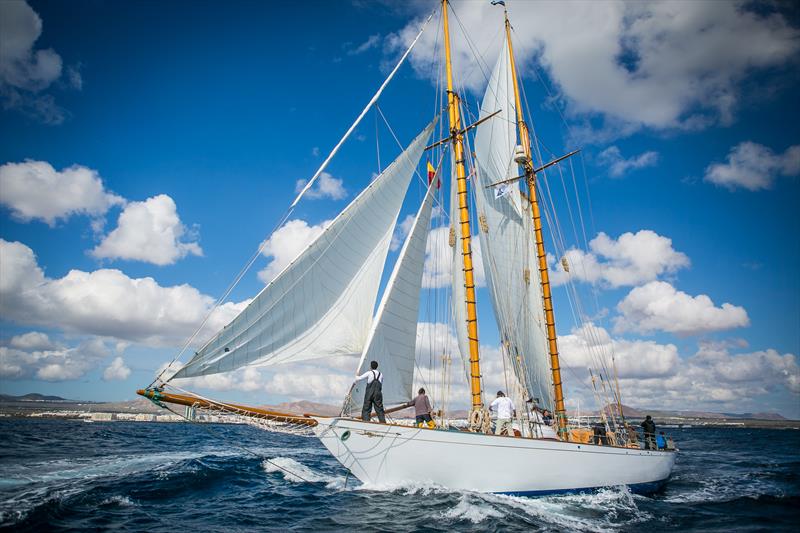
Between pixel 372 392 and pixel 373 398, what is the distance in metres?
0.17

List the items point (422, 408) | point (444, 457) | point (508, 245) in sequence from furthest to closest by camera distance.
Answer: point (508, 245) < point (422, 408) < point (444, 457)

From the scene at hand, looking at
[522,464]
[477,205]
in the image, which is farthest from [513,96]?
[522,464]

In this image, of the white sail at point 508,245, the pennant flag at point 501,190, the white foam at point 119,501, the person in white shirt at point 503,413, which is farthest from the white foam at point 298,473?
the pennant flag at point 501,190

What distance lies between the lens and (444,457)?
12.2 m

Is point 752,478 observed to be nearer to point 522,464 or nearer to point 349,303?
point 522,464

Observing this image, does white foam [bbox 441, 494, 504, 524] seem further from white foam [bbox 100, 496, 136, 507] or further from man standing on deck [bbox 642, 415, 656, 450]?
man standing on deck [bbox 642, 415, 656, 450]

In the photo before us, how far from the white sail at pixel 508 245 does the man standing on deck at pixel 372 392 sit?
8805 millimetres

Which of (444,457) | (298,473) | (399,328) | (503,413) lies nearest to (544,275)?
(503,413)

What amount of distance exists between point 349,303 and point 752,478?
78.4ft

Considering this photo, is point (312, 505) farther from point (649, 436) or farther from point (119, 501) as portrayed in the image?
point (649, 436)

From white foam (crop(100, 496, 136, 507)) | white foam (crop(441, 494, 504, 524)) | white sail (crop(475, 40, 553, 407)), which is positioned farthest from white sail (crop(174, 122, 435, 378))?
white sail (crop(475, 40, 553, 407))

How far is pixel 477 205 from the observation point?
21406 millimetres

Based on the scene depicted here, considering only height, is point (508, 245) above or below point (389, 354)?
above

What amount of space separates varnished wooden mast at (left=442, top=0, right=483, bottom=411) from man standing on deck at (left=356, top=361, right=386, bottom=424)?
4.37 m
